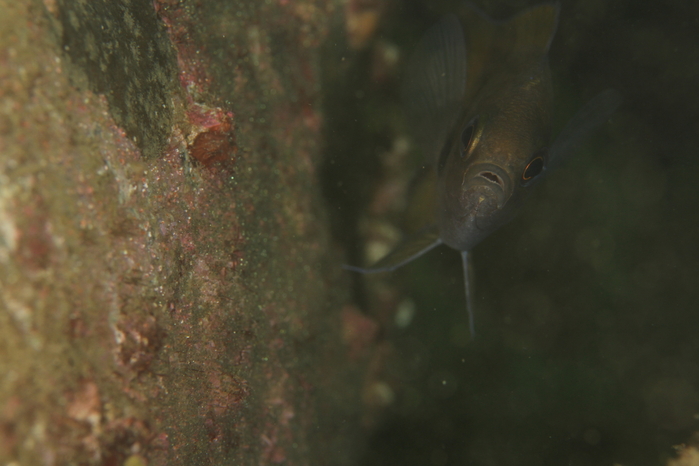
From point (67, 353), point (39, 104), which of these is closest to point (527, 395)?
point (67, 353)

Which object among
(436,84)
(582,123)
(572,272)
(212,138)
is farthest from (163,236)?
(572,272)

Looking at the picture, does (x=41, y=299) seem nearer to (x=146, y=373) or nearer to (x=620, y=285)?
(x=146, y=373)

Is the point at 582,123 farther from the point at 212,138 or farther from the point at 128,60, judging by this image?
the point at 128,60

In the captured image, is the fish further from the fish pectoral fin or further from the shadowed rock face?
the shadowed rock face

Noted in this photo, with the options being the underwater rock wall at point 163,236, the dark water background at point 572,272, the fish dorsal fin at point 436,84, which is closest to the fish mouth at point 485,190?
the fish dorsal fin at point 436,84

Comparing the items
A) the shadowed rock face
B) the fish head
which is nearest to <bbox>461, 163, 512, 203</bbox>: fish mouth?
the fish head

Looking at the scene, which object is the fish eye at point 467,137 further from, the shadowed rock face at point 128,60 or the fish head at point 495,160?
the shadowed rock face at point 128,60

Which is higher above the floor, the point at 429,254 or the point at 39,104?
the point at 39,104
